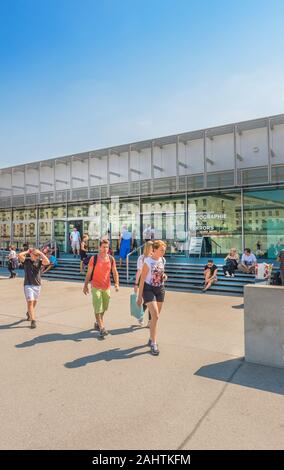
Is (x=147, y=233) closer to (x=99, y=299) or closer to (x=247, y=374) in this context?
(x=99, y=299)

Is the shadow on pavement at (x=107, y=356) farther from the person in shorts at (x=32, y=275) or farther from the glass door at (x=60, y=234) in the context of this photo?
the glass door at (x=60, y=234)

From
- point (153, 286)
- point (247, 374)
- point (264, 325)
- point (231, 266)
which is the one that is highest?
point (153, 286)

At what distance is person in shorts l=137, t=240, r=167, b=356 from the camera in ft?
15.6

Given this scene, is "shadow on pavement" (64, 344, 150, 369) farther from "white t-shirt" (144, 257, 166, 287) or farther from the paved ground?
"white t-shirt" (144, 257, 166, 287)

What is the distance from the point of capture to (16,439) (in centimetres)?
264

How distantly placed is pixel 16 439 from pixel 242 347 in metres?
3.54

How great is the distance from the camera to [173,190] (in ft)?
52.9

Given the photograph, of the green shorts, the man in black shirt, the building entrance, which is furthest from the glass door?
the green shorts

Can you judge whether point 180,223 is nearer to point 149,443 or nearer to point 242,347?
point 242,347

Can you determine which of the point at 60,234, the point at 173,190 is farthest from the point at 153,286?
the point at 60,234

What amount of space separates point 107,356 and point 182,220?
1221 centimetres

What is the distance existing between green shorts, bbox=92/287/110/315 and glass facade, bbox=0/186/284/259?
10.3 metres

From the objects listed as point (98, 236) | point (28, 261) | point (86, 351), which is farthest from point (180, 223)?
point (86, 351)

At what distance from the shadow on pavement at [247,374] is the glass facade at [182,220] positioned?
10679 mm
